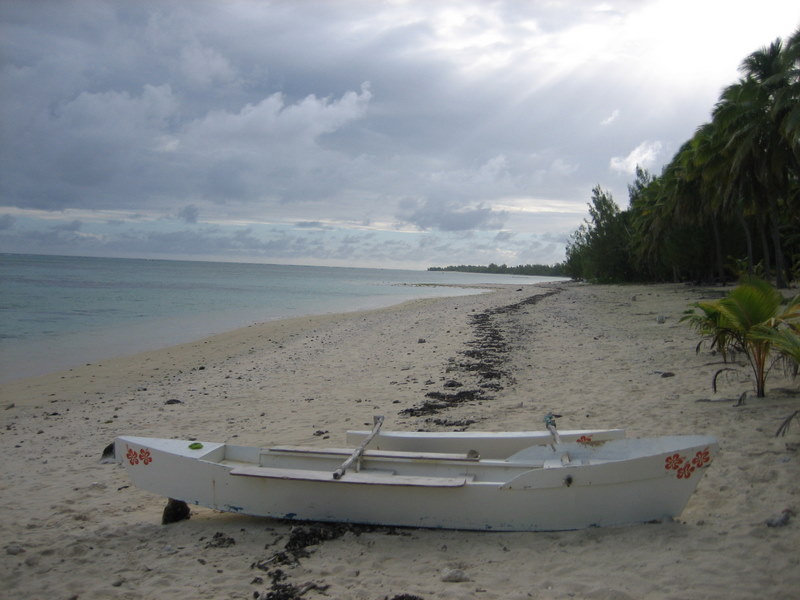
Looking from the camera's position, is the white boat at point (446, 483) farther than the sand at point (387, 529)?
Yes

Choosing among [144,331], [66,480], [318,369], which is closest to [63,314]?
[144,331]

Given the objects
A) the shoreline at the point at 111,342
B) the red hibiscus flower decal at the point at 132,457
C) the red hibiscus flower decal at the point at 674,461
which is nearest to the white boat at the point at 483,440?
the red hibiscus flower decal at the point at 674,461

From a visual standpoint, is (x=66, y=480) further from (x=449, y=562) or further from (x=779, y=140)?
(x=779, y=140)

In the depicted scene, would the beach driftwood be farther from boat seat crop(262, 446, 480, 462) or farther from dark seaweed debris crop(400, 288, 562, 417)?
dark seaweed debris crop(400, 288, 562, 417)

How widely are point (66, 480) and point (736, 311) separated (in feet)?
25.0

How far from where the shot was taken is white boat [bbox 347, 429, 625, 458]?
5.26 metres

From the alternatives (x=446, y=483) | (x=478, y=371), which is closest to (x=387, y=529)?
(x=446, y=483)

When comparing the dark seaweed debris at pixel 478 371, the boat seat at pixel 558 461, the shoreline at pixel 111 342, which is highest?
the boat seat at pixel 558 461

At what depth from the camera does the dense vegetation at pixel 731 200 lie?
896 inches

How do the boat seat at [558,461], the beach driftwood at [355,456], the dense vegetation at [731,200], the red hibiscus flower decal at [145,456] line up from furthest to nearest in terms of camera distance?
the dense vegetation at [731,200] < the red hibiscus flower decal at [145,456] < the boat seat at [558,461] < the beach driftwood at [355,456]

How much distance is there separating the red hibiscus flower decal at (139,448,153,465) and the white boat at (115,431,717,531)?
0.01 m

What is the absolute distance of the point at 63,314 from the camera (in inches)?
1000

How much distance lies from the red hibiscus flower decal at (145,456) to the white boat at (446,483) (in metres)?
0.01

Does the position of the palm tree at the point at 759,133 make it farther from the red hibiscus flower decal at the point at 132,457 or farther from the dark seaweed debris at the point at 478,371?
the red hibiscus flower decal at the point at 132,457
